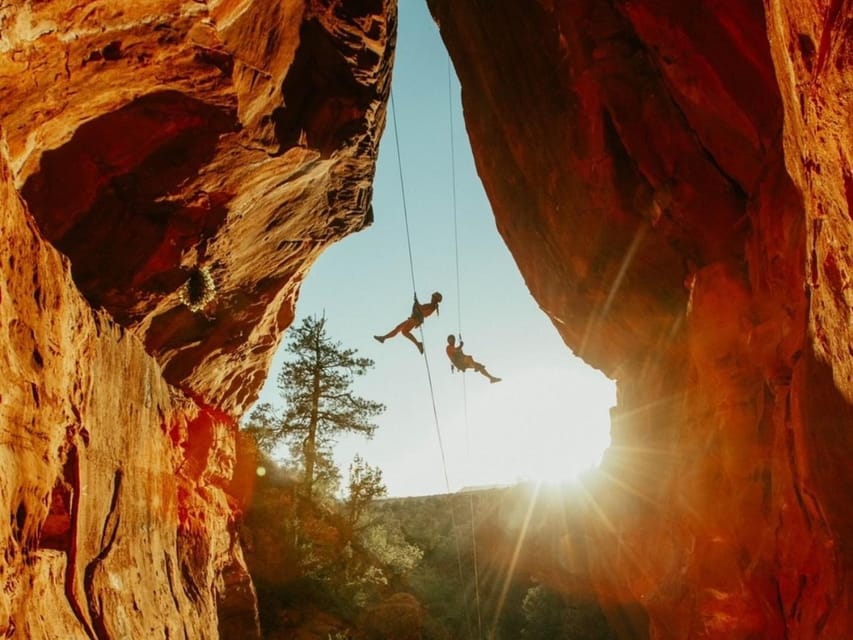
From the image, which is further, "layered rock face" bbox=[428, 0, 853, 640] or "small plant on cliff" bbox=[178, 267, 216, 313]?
"small plant on cliff" bbox=[178, 267, 216, 313]

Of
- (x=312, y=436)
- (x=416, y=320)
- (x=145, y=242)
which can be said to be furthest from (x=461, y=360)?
(x=312, y=436)

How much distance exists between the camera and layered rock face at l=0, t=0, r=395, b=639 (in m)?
5.36

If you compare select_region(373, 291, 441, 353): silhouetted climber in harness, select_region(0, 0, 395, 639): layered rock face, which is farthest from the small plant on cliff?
select_region(373, 291, 441, 353): silhouetted climber in harness

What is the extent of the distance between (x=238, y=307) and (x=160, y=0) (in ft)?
20.0

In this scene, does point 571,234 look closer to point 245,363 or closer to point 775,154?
point 775,154

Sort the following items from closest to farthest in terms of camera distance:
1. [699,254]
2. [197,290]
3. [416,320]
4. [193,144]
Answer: [193,144]
[197,290]
[699,254]
[416,320]

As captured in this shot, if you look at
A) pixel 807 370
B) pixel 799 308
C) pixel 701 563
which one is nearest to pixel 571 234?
pixel 799 308

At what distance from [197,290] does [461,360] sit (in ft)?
23.3

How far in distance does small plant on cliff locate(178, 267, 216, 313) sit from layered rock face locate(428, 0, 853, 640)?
7.57 m

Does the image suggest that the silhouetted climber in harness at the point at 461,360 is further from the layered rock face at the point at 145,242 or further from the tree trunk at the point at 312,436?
the tree trunk at the point at 312,436

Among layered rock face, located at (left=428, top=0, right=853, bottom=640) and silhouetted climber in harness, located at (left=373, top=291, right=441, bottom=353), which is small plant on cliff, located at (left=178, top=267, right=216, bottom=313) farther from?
layered rock face, located at (left=428, top=0, right=853, bottom=640)

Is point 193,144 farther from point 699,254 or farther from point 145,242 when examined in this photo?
point 699,254

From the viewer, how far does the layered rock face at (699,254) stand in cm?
479

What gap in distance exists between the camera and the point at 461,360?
14.8 meters
